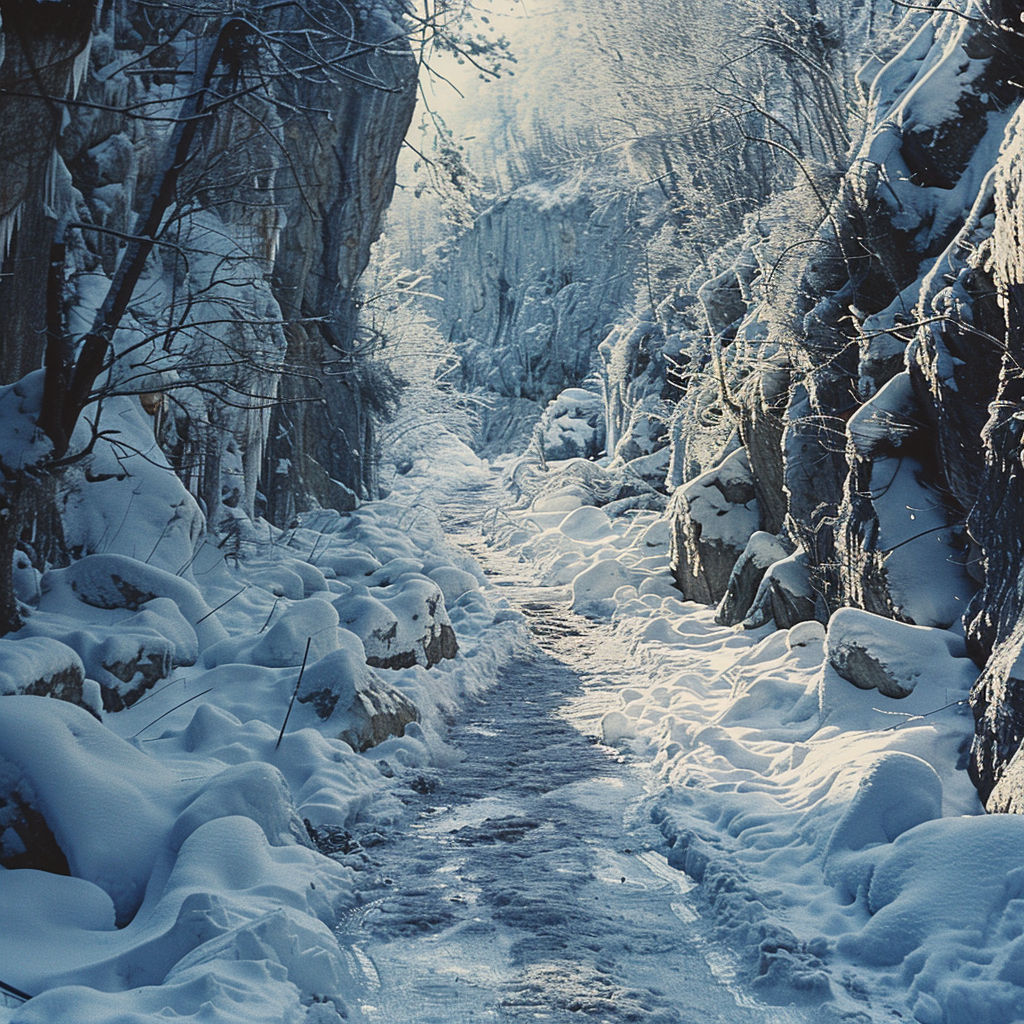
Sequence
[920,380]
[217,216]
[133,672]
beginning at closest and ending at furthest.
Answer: [133,672] < [920,380] < [217,216]

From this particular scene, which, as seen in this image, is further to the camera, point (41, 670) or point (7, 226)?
point (7, 226)

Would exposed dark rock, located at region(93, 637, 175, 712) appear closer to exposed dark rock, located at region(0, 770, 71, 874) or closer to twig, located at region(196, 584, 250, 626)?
twig, located at region(196, 584, 250, 626)

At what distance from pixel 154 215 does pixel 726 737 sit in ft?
18.1

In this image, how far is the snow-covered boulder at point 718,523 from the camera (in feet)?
40.0

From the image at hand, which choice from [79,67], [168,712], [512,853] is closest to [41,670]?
[168,712]

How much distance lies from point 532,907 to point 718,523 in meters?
8.61

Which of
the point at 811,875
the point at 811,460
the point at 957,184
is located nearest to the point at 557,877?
the point at 811,875

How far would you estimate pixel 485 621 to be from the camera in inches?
463

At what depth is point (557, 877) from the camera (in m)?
4.83

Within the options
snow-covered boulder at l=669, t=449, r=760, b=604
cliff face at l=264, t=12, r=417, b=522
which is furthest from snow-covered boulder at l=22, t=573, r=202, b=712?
cliff face at l=264, t=12, r=417, b=522

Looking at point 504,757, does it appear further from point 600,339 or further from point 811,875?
point 600,339

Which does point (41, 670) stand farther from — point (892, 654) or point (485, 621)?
point (485, 621)

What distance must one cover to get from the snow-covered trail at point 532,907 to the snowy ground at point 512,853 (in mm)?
17

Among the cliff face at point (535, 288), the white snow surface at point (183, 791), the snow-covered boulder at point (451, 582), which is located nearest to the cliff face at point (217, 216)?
the white snow surface at point (183, 791)
